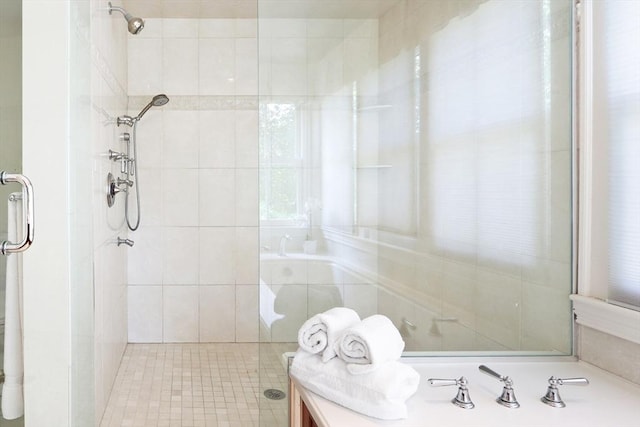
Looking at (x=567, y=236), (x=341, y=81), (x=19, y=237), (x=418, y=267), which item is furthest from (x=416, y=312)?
(x=19, y=237)

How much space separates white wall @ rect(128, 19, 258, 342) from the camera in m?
3.34

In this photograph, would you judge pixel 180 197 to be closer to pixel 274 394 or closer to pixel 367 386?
pixel 274 394

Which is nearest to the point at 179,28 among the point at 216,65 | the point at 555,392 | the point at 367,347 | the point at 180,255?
the point at 216,65

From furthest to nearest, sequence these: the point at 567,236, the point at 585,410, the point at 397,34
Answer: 1. the point at 397,34
2. the point at 567,236
3. the point at 585,410

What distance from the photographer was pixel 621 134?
134 cm

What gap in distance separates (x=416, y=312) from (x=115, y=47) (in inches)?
92.4

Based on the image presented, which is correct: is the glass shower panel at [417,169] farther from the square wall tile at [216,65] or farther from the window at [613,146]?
the square wall tile at [216,65]

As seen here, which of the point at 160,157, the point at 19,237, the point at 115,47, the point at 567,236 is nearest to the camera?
the point at 19,237

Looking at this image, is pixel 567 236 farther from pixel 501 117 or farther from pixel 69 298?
pixel 69 298

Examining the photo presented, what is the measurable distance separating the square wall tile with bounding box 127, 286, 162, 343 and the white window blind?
290 cm

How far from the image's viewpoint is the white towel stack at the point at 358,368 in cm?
103

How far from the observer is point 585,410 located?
1.11 metres

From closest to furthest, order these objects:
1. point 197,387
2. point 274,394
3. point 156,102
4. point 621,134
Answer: point 621,134 → point 274,394 → point 197,387 → point 156,102

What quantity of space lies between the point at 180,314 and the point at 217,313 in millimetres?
268
